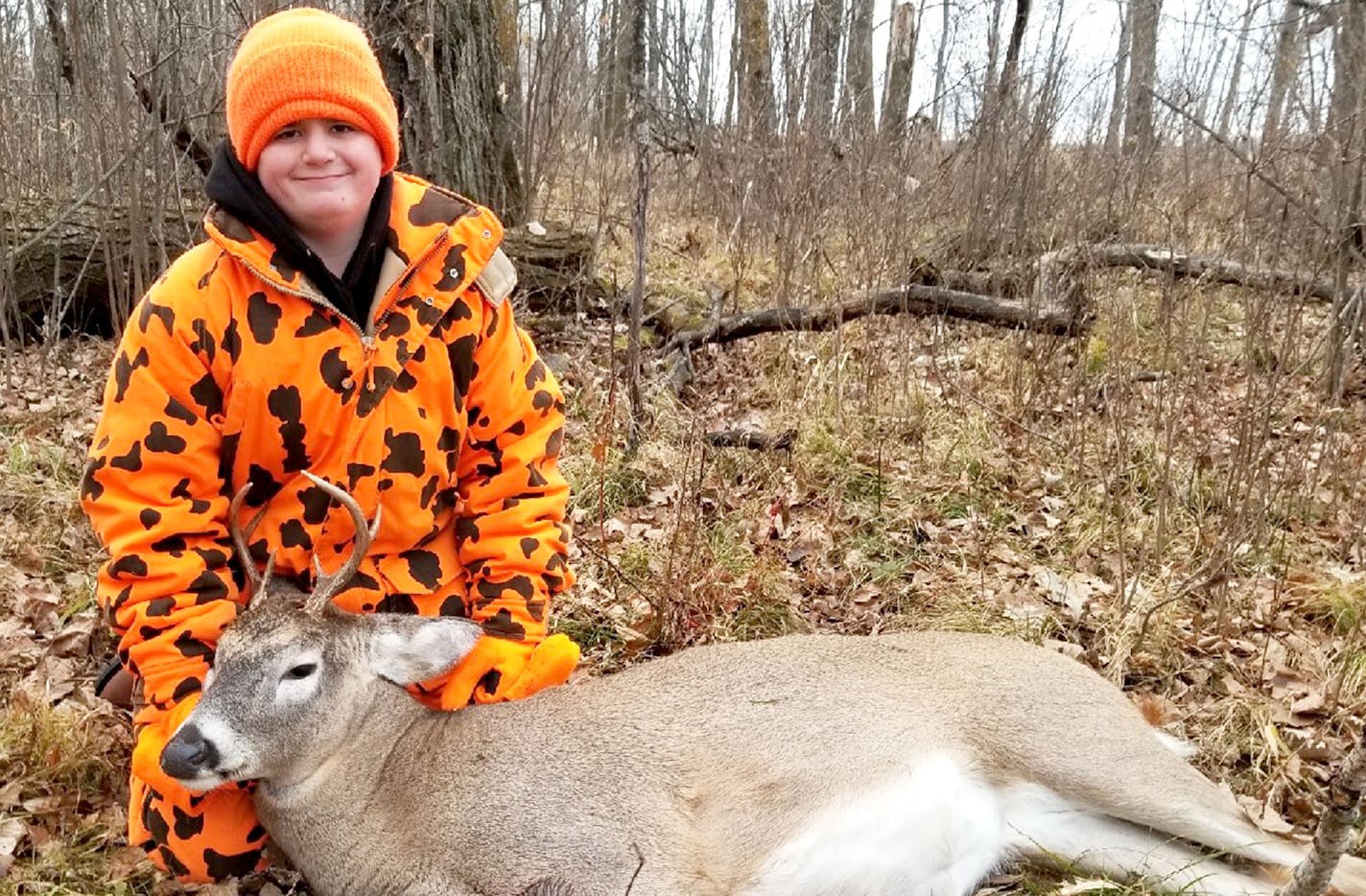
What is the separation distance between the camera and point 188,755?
2541mm

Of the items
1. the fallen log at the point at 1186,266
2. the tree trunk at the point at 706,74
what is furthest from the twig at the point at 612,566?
the tree trunk at the point at 706,74

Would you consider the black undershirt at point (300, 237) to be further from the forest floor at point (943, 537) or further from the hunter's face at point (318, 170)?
the forest floor at point (943, 537)

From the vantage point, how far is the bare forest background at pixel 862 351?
3.98 m

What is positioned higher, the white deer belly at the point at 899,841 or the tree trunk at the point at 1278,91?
the tree trunk at the point at 1278,91

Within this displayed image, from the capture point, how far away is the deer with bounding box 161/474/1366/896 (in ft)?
8.84

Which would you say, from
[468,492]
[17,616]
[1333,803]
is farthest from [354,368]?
[1333,803]

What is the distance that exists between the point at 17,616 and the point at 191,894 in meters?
1.71

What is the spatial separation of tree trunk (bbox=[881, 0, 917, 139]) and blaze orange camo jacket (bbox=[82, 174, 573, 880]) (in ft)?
16.1

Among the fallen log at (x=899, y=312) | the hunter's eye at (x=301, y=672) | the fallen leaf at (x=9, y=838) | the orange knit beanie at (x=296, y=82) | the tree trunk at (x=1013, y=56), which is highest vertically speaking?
the tree trunk at (x=1013, y=56)

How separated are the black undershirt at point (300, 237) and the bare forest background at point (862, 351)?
1558 mm

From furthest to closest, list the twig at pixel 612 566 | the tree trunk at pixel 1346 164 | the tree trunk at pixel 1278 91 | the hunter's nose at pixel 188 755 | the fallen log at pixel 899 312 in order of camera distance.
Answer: the fallen log at pixel 899 312 < the tree trunk at pixel 1278 91 < the tree trunk at pixel 1346 164 < the twig at pixel 612 566 < the hunter's nose at pixel 188 755

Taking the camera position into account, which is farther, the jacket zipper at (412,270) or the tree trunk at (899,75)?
the tree trunk at (899,75)

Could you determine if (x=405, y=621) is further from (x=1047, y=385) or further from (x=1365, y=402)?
(x=1365, y=402)

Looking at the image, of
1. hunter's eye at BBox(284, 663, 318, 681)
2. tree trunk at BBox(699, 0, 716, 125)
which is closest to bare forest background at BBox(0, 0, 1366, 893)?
hunter's eye at BBox(284, 663, 318, 681)
